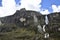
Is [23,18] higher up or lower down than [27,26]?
higher up

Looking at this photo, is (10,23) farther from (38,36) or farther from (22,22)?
(38,36)

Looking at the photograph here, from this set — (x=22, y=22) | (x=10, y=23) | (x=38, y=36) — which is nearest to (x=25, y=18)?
(x=22, y=22)

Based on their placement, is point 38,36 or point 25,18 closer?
point 38,36

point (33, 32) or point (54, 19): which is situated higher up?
point (54, 19)

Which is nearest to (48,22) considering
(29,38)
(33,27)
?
(33,27)

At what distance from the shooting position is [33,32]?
10781mm

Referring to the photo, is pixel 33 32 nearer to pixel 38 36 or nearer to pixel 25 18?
pixel 38 36

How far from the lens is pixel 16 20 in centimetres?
1149

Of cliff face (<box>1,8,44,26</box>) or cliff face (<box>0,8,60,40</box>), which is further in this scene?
cliff face (<box>1,8,44,26</box>)

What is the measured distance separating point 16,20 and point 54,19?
316cm

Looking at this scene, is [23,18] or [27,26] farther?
[23,18]

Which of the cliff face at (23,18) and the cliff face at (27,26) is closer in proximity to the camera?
the cliff face at (27,26)

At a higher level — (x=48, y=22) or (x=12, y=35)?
(x=48, y=22)

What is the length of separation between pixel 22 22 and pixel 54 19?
8.91 ft
